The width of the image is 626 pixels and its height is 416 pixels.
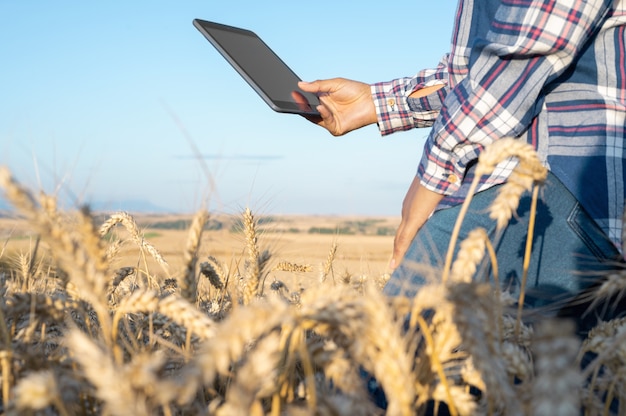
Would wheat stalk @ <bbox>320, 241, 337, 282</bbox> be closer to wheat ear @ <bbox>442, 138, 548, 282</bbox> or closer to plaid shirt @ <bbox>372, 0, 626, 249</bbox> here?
plaid shirt @ <bbox>372, 0, 626, 249</bbox>

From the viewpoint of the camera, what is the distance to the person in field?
1749 millimetres

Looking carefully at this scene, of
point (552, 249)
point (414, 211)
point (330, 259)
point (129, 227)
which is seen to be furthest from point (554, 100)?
point (129, 227)

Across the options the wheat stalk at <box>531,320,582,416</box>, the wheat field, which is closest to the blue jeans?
the wheat field

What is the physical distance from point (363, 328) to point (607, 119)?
1.28 meters

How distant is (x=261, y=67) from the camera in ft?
9.69

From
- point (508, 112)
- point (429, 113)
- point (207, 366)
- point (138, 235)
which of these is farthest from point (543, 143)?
point (138, 235)

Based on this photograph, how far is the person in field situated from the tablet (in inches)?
40.4

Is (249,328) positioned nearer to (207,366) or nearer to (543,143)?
(207,366)

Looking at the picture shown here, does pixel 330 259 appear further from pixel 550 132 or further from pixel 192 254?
pixel 192 254

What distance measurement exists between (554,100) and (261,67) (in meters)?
1.47

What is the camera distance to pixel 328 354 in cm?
102

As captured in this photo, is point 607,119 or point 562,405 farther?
point 607,119

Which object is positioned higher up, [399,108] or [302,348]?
[399,108]

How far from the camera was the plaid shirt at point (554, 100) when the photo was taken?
1727 millimetres
